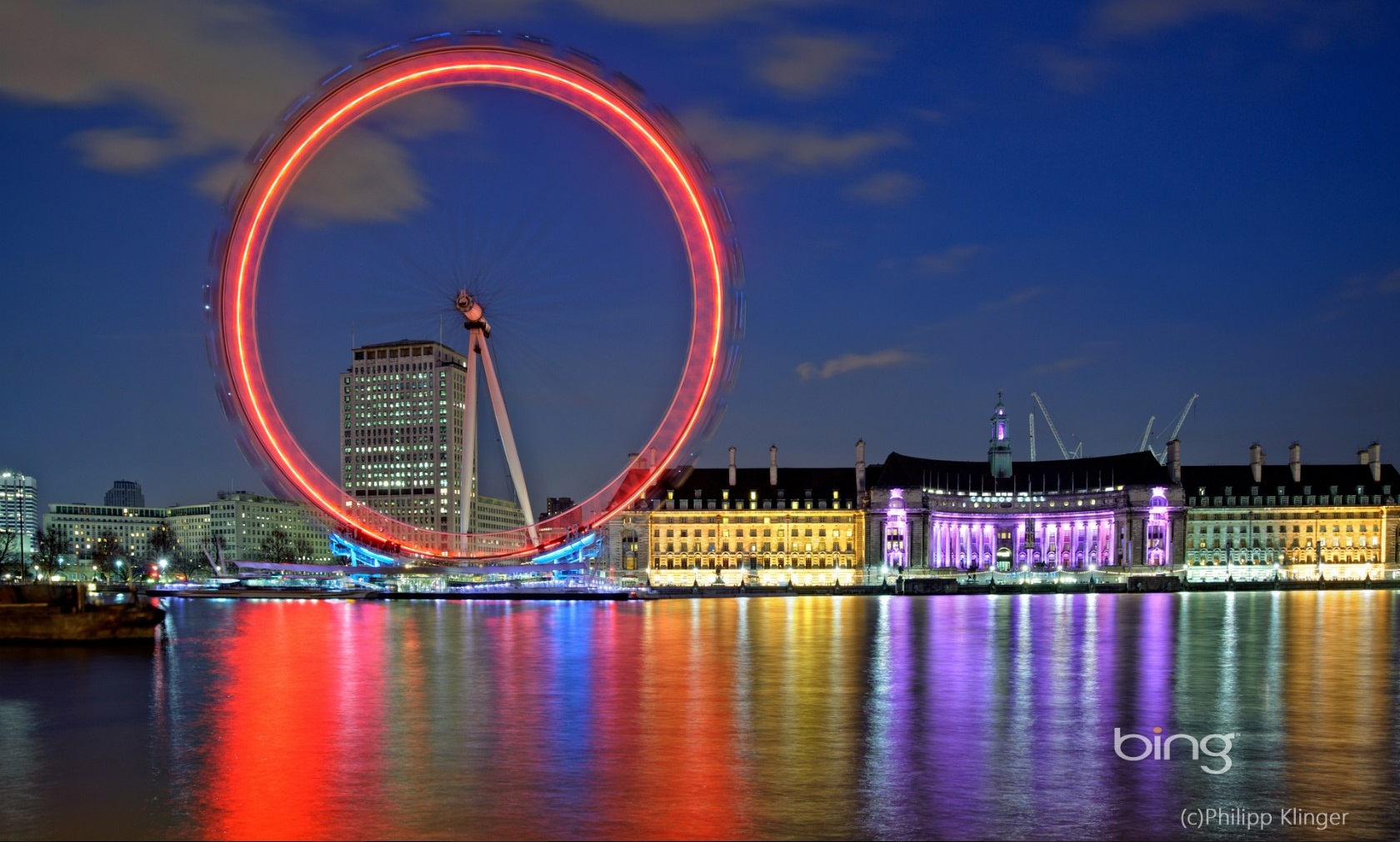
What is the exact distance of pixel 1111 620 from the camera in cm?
7512

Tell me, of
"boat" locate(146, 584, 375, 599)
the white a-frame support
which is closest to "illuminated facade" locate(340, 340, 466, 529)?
"boat" locate(146, 584, 375, 599)

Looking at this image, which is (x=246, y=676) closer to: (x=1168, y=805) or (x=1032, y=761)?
(x=1032, y=761)

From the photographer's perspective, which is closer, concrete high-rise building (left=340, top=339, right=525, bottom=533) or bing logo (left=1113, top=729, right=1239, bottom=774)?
bing logo (left=1113, top=729, right=1239, bottom=774)

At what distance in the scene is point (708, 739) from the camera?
2752cm

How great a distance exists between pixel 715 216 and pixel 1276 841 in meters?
48.6

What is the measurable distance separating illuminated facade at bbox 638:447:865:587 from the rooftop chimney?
96 centimetres

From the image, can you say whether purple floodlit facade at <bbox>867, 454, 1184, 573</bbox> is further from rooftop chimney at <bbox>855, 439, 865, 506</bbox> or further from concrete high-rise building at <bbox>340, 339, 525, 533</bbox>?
concrete high-rise building at <bbox>340, 339, 525, 533</bbox>

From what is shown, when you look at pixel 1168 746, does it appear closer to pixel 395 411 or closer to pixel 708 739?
pixel 708 739

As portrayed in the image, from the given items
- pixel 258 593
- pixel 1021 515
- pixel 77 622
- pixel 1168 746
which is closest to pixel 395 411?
pixel 258 593

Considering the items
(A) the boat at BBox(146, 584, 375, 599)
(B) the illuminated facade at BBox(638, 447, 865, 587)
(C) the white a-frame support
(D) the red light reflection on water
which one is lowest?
(A) the boat at BBox(146, 584, 375, 599)

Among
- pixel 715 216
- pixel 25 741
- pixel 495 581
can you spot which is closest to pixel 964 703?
pixel 25 741

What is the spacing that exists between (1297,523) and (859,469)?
58539 mm

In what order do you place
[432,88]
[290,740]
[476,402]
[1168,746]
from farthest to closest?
[476,402] < [432,88] < [290,740] < [1168,746]

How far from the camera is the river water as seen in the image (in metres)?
20.4
